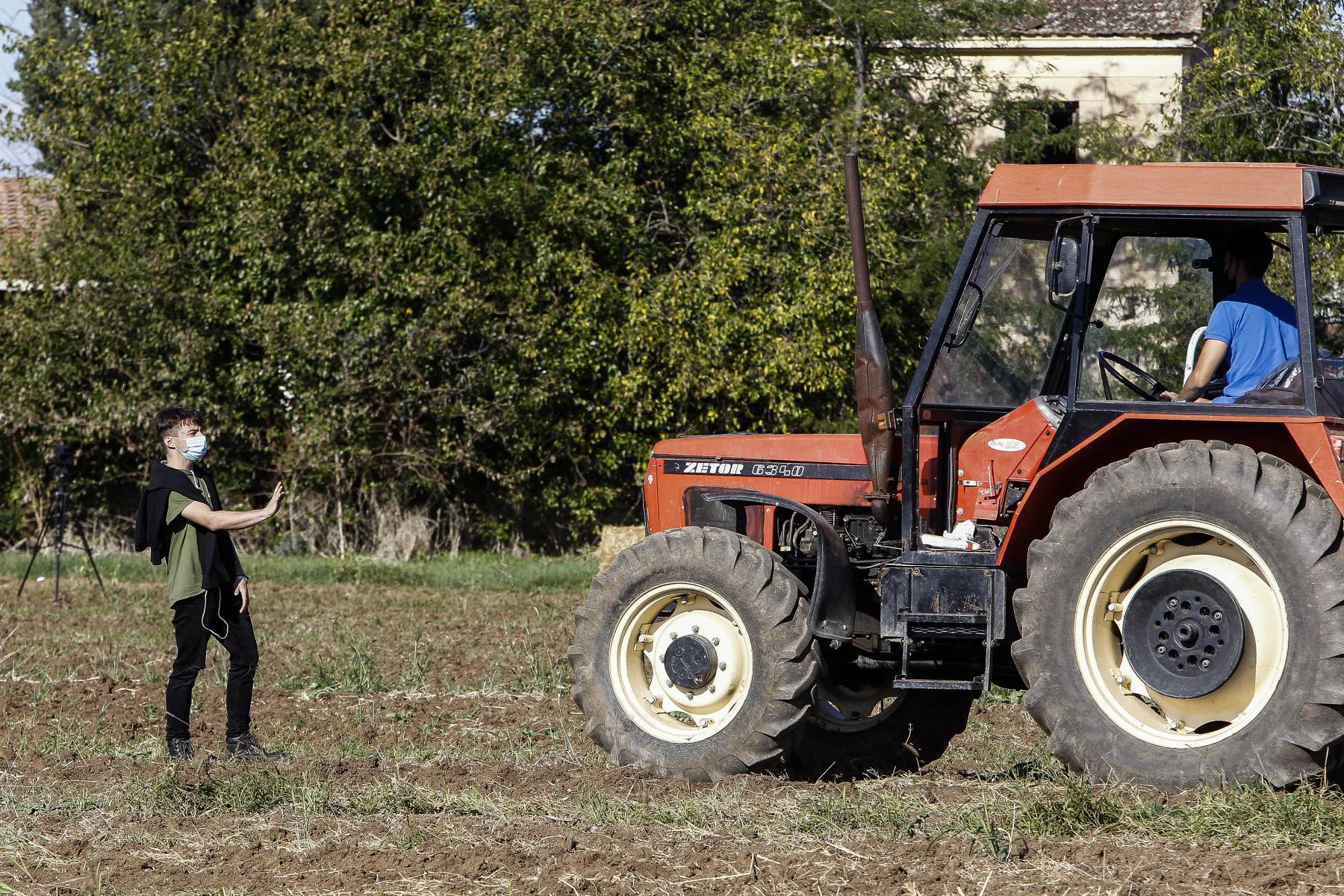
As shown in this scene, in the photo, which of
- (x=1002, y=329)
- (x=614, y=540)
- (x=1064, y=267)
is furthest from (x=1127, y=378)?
(x=614, y=540)

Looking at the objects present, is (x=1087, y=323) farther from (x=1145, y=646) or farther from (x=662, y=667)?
(x=662, y=667)

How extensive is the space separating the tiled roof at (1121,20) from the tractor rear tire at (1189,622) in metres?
18.4

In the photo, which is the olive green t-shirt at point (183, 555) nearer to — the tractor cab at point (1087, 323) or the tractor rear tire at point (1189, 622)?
the tractor cab at point (1087, 323)

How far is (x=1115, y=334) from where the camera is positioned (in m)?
6.46

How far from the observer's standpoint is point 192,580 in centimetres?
723

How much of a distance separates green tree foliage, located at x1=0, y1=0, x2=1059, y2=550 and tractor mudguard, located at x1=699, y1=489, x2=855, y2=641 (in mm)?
11480

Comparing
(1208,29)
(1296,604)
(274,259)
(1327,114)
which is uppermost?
(1208,29)

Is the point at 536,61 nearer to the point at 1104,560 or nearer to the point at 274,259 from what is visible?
the point at 274,259

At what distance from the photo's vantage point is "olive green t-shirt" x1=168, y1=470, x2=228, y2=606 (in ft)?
23.7

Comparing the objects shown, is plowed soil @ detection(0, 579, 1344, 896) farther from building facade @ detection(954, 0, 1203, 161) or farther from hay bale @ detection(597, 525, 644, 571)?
building facade @ detection(954, 0, 1203, 161)

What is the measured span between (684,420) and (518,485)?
2280mm

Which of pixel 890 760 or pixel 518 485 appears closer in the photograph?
pixel 890 760

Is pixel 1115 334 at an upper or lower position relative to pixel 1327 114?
lower

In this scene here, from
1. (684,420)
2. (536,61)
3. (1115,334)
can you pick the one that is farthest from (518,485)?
(1115,334)
